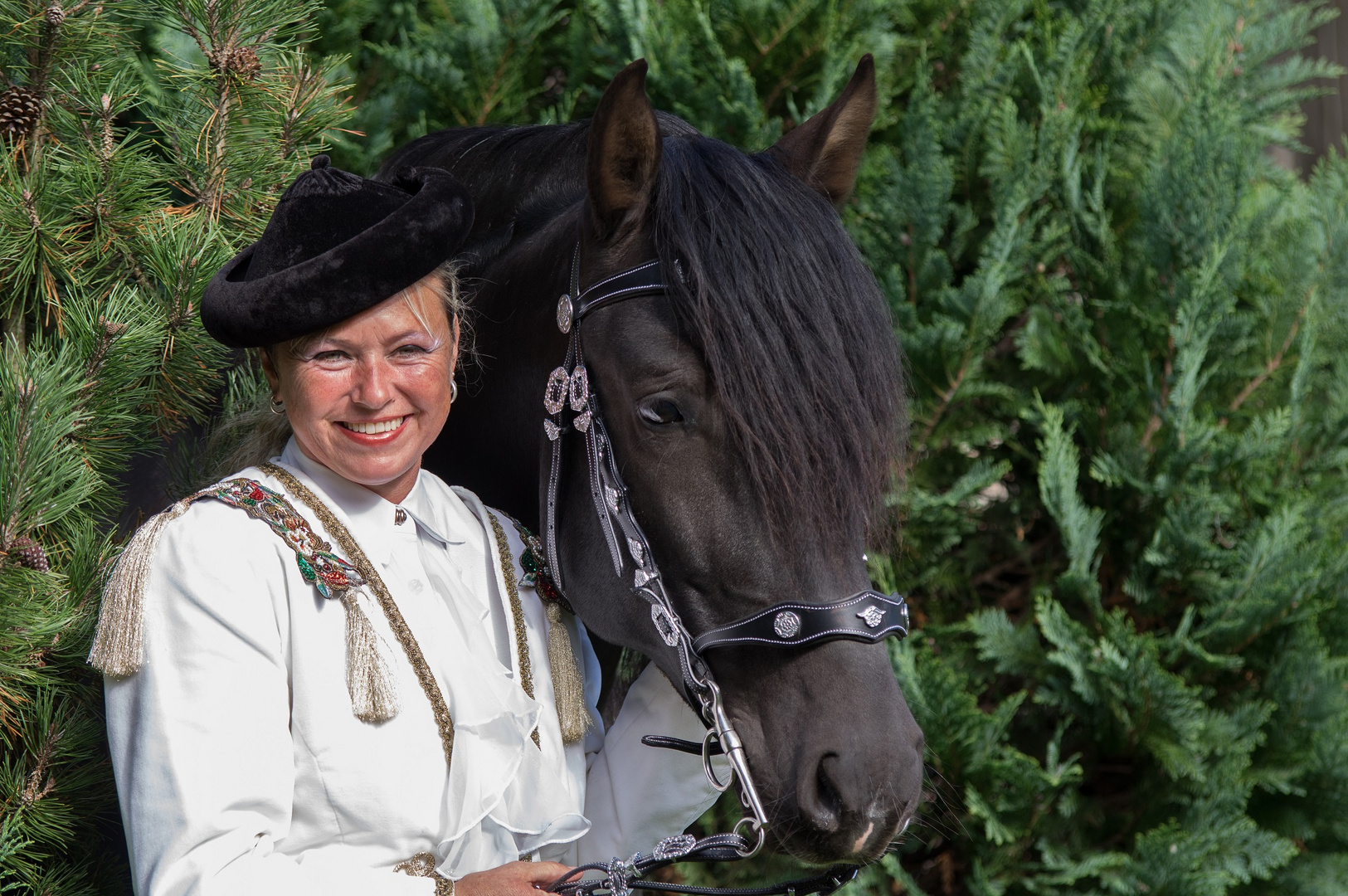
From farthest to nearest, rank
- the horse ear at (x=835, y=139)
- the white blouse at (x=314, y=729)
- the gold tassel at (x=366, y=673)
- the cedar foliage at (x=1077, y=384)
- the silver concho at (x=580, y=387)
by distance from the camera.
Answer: the cedar foliage at (x=1077, y=384), the horse ear at (x=835, y=139), the silver concho at (x=580, y=387), the gold tassel at (x=366, y=673), the white blouse at (x=314, y=729)

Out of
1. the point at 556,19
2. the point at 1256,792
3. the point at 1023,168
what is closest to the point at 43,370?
the point at 556,19

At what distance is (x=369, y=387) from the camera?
1.44 m

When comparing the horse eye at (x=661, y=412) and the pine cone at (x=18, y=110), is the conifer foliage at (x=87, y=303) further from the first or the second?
the horse eye at (x=661, y=412)

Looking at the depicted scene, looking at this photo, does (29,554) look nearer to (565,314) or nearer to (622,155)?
(565,314)

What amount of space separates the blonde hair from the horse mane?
325 mm

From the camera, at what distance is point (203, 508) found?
1.36 metres

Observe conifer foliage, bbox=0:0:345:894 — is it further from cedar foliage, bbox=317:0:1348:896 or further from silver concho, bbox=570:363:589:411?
cedar foliage, bbox=317:0:1348:896

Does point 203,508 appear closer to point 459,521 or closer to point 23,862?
point 459,521

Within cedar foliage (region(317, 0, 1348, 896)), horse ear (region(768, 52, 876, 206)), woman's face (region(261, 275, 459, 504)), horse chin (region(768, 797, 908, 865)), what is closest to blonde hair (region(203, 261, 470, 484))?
woman's face (region(261, 275, 459, 504))

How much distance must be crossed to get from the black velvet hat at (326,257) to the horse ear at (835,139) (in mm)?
623

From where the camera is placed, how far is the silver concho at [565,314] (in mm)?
1715

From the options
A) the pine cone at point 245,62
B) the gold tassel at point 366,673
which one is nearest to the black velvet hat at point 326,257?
the gold tassel at point 366,673

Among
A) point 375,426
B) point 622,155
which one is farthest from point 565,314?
point 375,426

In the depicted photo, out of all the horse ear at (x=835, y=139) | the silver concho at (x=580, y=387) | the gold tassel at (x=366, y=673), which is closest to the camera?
the gold tassel at (x=366, y=673)
